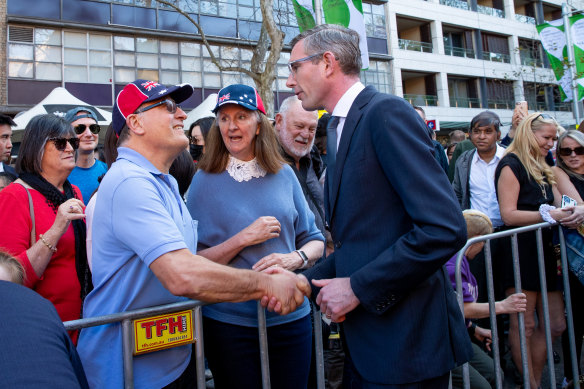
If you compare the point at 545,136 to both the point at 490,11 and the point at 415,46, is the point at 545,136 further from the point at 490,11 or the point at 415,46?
the point at 490,11

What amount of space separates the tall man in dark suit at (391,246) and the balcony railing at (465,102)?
28906mm

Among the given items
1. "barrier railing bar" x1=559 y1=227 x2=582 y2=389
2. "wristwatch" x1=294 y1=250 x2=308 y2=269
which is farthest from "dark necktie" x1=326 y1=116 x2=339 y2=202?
"barrier railing bar" x1=559 y1=227 x2=582 y2=389

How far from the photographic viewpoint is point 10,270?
1484 mm

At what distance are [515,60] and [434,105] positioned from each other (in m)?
8.26

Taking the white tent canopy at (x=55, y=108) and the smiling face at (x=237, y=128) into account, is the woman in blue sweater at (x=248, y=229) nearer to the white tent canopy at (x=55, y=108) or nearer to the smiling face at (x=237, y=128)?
the smiling face at (x=237, y=128)

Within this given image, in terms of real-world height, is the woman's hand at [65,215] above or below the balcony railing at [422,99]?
below

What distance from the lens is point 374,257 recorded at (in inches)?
67.7

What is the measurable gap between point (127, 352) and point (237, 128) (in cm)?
135

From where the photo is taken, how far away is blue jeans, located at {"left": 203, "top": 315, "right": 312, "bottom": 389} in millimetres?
2330

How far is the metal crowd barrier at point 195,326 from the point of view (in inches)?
69.1

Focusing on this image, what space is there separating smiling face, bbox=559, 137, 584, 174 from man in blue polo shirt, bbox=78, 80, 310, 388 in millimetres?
3237

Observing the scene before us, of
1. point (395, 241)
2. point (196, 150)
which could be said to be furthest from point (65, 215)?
point (196, 150)

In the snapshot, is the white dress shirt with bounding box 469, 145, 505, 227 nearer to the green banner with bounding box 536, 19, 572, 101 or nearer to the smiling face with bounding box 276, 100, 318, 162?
the smiling face with bounding box 276, 100, 318, 162

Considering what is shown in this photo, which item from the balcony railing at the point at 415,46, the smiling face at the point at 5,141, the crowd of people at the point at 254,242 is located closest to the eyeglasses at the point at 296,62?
the crowd of people at the point at 254,242
